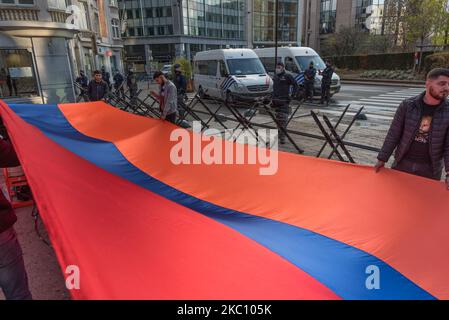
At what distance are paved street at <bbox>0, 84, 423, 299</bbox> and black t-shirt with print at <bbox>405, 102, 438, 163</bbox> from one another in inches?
160

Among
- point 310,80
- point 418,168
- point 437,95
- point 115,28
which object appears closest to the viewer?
point 437,95

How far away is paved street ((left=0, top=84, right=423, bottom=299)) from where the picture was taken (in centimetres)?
364

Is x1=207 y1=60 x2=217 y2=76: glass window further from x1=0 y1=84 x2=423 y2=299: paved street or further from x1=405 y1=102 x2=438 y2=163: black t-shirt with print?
x1=405 y1=102 x2=438 y2=163: black t-shirt with print

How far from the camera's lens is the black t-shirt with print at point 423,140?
3.63m

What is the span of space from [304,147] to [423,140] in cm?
545

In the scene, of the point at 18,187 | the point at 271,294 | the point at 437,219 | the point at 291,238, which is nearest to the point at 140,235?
the point at 271,294

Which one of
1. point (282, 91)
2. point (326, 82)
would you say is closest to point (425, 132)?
point (282, 91)

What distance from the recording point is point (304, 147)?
9.14 meters

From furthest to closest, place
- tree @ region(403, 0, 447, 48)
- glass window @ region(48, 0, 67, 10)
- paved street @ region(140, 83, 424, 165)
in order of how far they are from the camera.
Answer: tree @ region(403, 0, 447, 48) → glass window @ region(48, 0, 67, 10) → paved street @ region(140, 83, 424, 165)

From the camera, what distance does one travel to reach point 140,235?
2.64 metres

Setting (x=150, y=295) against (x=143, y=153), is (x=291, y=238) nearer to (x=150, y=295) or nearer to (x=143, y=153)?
(x=150, y=295)
